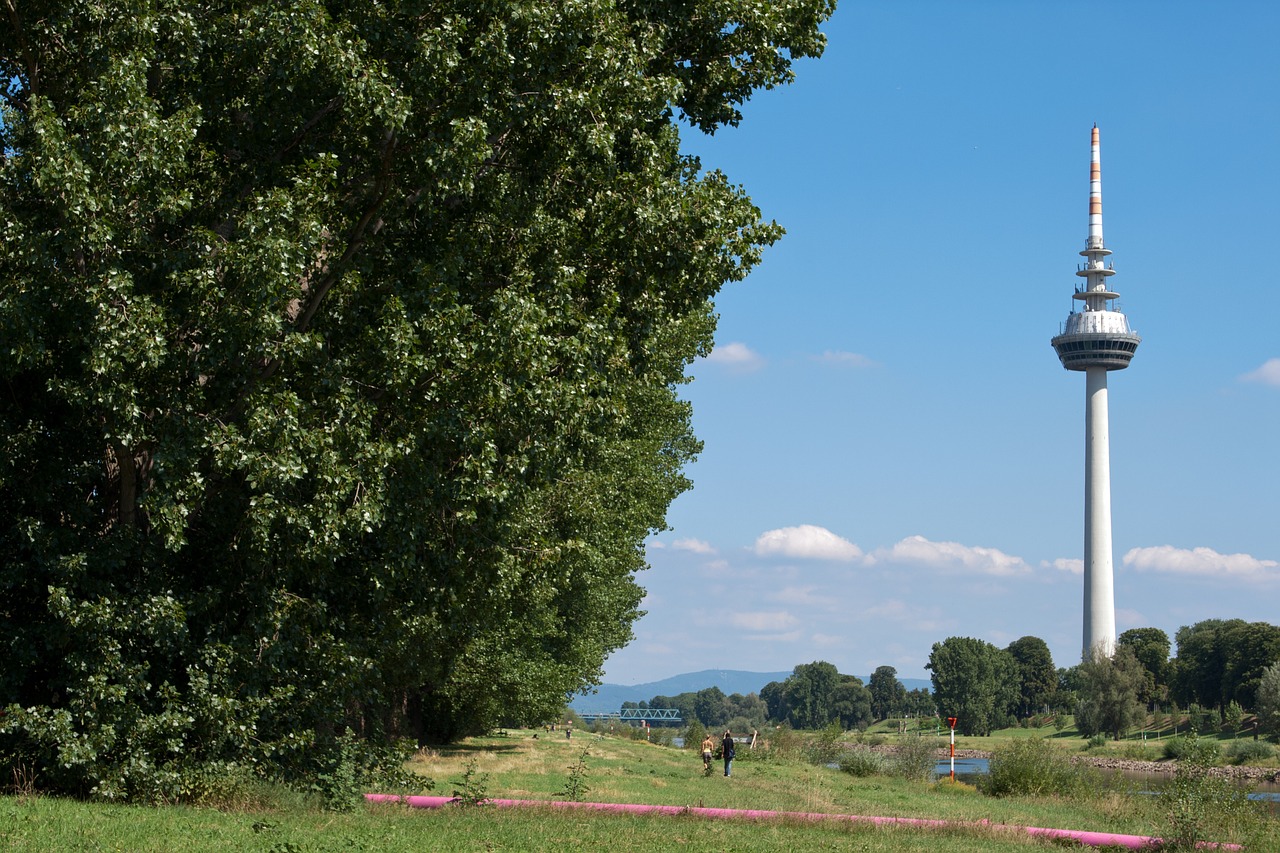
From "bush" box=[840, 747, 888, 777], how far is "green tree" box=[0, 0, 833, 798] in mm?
34529

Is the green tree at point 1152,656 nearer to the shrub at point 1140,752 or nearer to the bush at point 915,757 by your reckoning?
the shrub at point 1140,752

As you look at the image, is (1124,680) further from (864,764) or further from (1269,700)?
(864,764)

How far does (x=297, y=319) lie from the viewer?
1947 centimetres

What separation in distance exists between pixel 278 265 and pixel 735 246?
24.9 feet

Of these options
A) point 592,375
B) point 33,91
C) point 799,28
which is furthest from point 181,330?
point 799,28

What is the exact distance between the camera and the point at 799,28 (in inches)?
886

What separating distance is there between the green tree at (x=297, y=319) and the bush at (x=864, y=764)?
34.5m

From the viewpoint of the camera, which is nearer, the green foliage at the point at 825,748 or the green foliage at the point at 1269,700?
the green foliage at the point at 825,748

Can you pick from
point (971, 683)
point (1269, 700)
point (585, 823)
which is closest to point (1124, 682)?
point (1269, 700)

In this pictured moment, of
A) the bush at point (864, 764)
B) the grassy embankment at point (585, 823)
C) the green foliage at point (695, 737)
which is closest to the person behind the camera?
the grassy embankment at point (585, 823)

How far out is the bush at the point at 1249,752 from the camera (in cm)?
9288

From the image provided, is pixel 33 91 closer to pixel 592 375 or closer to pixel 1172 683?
pixel 592 375

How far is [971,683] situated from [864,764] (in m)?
132

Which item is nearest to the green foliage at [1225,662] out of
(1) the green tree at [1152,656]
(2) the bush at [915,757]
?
(1) the green tree at [1152,656]
